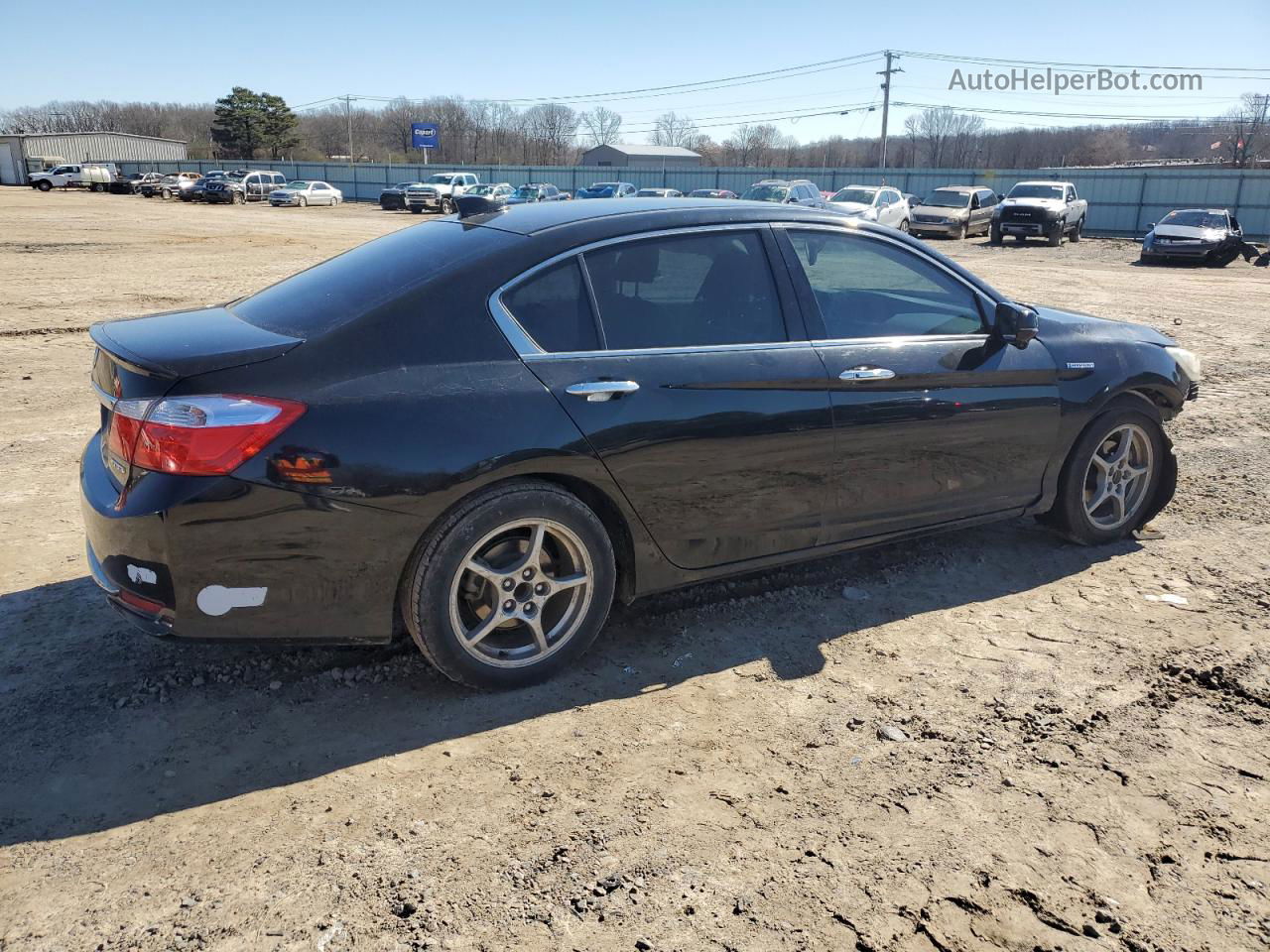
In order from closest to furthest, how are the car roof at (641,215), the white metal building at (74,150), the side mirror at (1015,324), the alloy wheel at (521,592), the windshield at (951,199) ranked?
the alloy wheel at (521,592) < the car roof at (641,215) < the side mirror at (1015,324) < the windshield at (951,199) < the white metal building at (74,150)

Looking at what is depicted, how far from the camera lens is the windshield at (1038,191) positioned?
3228cm

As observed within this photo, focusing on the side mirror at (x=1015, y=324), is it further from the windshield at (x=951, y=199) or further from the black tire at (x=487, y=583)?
the windshield at (x=951, y=199)

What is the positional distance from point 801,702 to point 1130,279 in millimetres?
20553

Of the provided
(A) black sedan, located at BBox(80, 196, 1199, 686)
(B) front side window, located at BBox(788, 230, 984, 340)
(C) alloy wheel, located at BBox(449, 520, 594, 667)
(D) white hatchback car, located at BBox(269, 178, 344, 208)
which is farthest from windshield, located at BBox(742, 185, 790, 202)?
(D) white hatchback car, located at BBox(269, 178, 344, 208)

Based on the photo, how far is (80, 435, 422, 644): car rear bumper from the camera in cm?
296

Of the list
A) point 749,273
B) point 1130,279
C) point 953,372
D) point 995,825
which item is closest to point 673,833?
point 995,825

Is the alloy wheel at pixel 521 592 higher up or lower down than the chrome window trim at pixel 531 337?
lower down

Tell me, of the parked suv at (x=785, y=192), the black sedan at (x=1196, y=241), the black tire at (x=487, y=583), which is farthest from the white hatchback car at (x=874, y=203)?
the black tire at (x=487, y=583)

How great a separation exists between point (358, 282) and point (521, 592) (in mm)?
1327

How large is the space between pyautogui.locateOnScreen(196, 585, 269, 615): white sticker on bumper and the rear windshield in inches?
34.2

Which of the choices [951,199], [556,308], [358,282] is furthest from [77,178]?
[556,308]

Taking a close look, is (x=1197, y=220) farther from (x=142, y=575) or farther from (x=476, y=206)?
(x=142, y=575)

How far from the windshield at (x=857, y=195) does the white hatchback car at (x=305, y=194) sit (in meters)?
31.8

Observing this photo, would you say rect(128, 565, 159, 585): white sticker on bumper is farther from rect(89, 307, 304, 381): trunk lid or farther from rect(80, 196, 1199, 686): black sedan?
rect(89, 307, 304, 381): trunk lid
